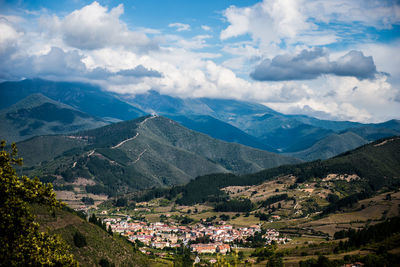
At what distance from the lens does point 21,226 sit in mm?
29062

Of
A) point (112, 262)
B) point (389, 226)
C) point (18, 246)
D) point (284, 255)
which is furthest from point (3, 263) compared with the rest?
point (389, 226)

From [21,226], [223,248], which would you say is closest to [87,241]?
[21,226]

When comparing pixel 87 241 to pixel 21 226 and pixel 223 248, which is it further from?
pixel 223 248

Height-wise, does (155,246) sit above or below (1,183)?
below

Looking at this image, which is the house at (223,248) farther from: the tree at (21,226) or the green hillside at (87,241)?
the tree at (21,226)

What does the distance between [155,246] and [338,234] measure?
88078 mm

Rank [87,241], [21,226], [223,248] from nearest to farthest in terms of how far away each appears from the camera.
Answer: [21,226] → [87,241] → [223,248]

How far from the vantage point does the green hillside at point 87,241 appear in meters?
92.4

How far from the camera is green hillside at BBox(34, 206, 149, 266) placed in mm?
92375

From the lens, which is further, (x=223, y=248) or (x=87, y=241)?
(x=223, y=248)

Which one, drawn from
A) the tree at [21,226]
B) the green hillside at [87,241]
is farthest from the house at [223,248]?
the tree at [21,226]

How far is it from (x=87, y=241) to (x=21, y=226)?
75.7 m

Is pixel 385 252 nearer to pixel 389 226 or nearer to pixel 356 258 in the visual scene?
pixel 356 258

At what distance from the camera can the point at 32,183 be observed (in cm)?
2978
